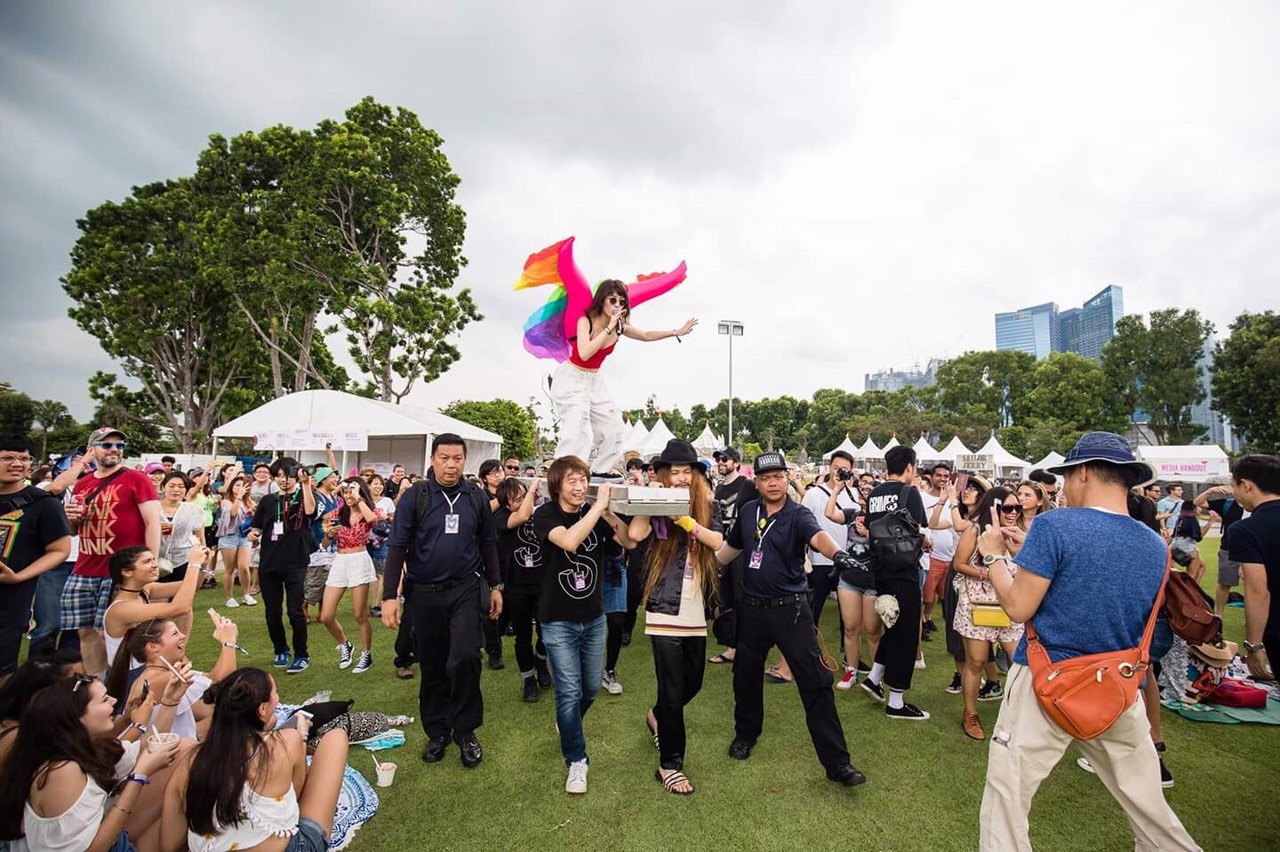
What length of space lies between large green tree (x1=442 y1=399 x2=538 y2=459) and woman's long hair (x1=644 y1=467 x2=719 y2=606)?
1392 inches

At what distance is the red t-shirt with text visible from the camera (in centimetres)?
408

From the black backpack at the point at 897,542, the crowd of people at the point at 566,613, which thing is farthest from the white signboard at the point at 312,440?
the black backpack at the point at 897,542

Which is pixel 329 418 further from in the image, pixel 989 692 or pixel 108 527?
pixel 989 692

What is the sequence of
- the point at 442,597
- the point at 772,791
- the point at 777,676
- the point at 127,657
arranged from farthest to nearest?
the point at 777,676
the point at 442,597
the point at 772,791
the point at 127,657

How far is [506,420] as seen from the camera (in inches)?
1566

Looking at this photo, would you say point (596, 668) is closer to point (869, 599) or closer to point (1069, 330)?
point (869, 599)

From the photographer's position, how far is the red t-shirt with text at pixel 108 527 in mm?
4082

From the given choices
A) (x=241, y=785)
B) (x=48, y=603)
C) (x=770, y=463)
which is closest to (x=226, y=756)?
(x=241, y=785)

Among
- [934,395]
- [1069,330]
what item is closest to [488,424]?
[934,395]

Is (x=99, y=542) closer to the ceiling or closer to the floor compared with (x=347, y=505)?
closer to the floor

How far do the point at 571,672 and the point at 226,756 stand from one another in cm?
179

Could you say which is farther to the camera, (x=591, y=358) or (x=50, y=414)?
(x=50, y=414)

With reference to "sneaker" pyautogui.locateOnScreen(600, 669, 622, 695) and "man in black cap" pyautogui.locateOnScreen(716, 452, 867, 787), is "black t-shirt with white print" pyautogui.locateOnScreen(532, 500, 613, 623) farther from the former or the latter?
"sneaker" pyautogui.locateOnScreen(600, 669, 622, 695)

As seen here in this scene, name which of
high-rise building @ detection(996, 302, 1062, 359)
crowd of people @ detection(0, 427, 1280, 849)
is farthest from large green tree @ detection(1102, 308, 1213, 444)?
high-rise building @ detection(996, 302, 1062, 359)
